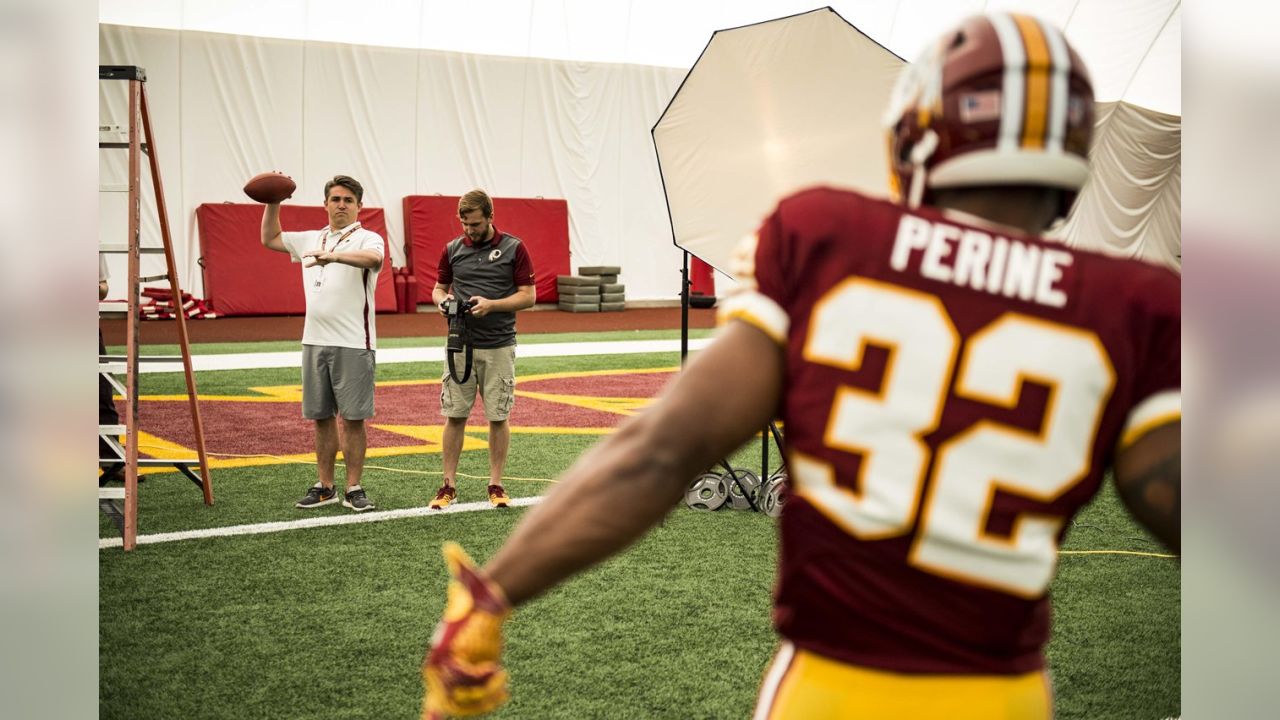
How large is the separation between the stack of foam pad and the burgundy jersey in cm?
2207

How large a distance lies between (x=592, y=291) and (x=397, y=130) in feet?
16.5

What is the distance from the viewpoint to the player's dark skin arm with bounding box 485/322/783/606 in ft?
4.50

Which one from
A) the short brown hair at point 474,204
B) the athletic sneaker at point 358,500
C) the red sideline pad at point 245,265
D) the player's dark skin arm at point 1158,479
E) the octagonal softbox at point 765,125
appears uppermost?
the octagonal softbox at point 765,125

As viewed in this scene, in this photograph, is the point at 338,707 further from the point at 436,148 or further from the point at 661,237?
the point at 661,237

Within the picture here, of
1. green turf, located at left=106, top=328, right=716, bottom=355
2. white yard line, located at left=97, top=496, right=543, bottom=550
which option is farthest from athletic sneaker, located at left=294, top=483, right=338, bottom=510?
green turf, located at left=106, top=328, right=716, bottom=355

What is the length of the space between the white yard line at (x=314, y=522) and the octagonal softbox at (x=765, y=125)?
2.13 m

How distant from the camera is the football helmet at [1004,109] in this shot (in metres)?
1.41

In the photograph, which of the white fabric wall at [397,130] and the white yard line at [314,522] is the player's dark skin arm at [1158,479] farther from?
the white fabric wall at [397,130]

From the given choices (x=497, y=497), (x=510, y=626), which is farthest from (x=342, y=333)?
(x=510, y=626)

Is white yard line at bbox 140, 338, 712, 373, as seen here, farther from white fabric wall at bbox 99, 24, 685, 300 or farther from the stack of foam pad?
white fabric wall at bbox 99, 24, 685, 300

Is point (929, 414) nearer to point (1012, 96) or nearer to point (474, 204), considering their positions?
point (1012, 96)

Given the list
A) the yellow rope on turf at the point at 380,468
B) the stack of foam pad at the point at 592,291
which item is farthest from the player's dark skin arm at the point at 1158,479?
the stack of foam pad at the point at 592,291

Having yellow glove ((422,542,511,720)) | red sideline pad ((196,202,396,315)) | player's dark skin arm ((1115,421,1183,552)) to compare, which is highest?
player's dark skin arm ((1115,421,1183,552))
